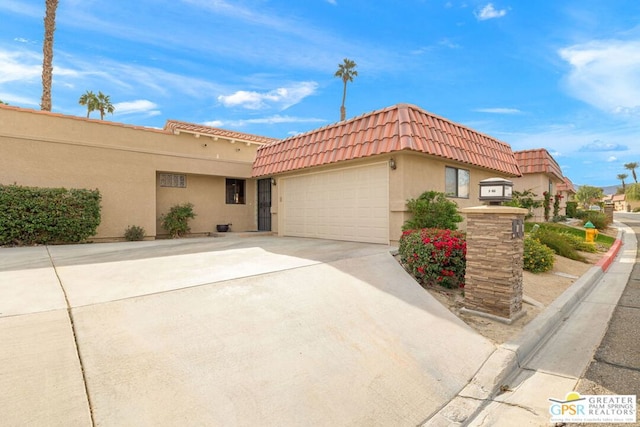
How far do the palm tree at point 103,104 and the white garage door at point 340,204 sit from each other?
29.9 meters

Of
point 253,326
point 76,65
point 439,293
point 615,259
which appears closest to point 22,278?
point 253,326

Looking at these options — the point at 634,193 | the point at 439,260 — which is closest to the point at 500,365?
the point at 439,260

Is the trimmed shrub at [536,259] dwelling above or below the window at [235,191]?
below

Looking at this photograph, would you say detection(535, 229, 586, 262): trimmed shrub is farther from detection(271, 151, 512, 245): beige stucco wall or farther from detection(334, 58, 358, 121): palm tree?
detection(334, 58, 358, 121): palm tree

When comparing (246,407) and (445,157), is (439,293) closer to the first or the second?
(246,407)

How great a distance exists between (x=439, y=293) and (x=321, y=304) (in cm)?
254

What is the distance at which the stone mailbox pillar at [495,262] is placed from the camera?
468 centimetres

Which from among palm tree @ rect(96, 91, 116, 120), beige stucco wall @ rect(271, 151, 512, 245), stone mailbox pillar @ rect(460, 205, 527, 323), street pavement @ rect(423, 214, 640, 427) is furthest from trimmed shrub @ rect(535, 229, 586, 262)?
palm tree @ rect(96, 91, 116, 120)

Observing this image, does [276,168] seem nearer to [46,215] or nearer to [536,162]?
[46,215]

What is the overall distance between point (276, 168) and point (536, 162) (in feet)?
54.3

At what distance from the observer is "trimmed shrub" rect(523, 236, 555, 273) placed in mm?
7832

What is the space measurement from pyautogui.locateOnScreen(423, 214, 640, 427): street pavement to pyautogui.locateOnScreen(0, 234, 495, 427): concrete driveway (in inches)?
7.8

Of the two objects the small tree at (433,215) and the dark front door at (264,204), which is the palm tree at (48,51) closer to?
the dark front door at (264,204)

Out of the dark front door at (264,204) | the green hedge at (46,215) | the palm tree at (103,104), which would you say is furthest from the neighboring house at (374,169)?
the palm tree at (103,104)
